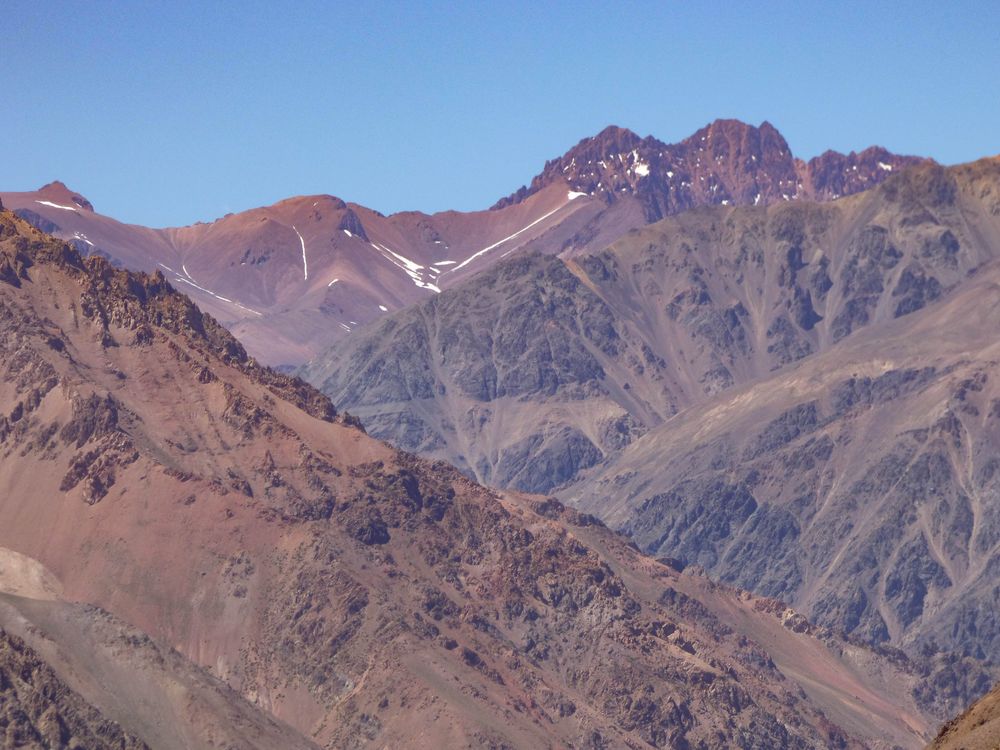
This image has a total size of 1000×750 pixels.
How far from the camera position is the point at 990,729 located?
329 ft

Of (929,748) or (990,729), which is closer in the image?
(990,729)

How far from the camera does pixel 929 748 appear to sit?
110125mm

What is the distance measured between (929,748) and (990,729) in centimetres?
1010
